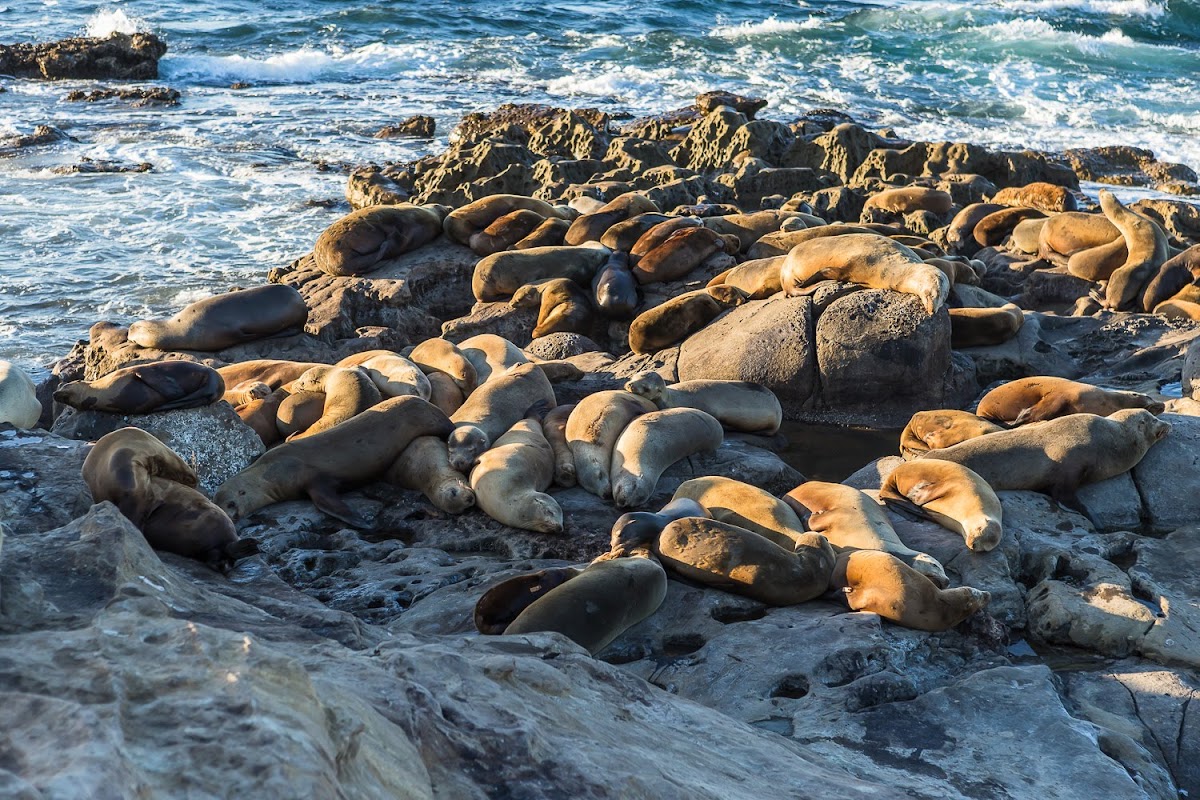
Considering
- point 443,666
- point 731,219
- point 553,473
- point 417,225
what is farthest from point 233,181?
point 443,666

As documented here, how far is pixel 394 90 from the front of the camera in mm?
23453

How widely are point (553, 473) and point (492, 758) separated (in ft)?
13.6

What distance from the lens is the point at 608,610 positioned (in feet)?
15.4

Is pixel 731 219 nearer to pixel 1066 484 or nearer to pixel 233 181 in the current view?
pixel 1066 484

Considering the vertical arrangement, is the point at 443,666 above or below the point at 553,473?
above

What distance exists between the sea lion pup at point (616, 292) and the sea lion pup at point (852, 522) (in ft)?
11.1

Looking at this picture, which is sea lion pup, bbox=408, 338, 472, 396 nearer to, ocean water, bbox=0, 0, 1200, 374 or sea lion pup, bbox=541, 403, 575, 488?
sea lion pup, bbox=541, 403, 575, 488

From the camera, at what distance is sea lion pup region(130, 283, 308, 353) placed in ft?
28.3

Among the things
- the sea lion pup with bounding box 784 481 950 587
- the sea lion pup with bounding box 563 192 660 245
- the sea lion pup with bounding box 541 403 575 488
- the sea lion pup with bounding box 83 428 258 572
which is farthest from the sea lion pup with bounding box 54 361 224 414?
the sea lion pup with bounding box 563 192 660 245

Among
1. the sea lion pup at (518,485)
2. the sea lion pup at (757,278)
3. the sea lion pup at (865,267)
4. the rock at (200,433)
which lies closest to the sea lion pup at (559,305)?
the sea lion pup at (757,278)

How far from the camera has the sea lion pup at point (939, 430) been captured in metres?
6.99

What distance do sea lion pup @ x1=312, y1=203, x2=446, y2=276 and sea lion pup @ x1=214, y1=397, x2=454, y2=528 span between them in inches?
159

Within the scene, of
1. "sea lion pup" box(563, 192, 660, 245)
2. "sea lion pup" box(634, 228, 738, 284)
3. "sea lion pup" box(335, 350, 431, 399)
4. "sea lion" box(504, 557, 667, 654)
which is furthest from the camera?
"sea lion pup" box(563, 192, 660, 245)

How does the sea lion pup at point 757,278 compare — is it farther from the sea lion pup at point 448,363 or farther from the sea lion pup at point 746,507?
the sea lion pup at point 746,507
